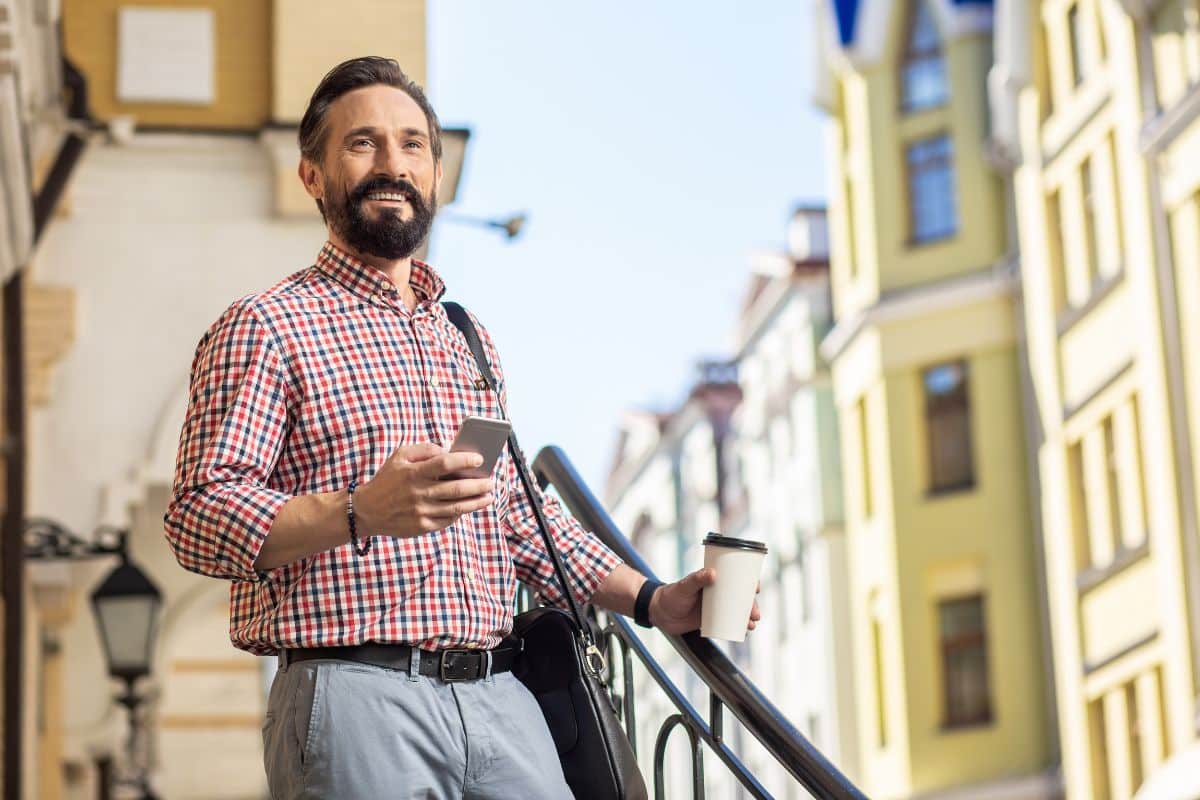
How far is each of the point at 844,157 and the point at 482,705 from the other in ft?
99.4

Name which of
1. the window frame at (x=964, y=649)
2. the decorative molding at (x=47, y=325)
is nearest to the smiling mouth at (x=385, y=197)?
the decorative molding at (x=47, y=325)

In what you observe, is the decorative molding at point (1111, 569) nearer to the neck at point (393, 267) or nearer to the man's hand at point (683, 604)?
the man's hand at point (683, 604)

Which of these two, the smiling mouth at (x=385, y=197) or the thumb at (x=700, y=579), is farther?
the thumb at (x=700, y=579)

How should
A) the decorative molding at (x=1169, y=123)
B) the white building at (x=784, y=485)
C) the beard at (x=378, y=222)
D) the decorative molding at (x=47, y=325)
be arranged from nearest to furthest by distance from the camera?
1. the beard at (x=378, y=222)
2. the decorative molding at (x=47, y=325)
3. the decorative molding at (x=1169, y=123)
4. the white building at (x=784, y=485)

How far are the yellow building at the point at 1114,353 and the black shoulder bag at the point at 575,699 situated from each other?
15498mm

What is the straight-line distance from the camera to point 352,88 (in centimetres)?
333

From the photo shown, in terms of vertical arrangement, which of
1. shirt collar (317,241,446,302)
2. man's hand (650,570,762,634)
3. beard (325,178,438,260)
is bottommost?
man's hand (650,570,762,634)

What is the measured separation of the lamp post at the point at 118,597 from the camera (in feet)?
31.8

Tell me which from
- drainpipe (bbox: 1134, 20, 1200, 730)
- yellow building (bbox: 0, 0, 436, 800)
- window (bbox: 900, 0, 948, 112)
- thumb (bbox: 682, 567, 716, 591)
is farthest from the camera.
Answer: window (bbox: 900, 0, 948, 112)

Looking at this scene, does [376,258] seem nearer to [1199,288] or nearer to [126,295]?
[126,295]

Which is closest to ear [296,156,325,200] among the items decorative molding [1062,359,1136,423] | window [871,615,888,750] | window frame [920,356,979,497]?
decorative molding [1062,359,1136,423]

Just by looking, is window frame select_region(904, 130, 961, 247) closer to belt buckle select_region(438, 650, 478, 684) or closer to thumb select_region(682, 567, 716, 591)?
thumb select_region(682, 567, 716, 591)

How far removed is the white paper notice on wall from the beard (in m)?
6.77

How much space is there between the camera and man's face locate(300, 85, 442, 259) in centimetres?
327
